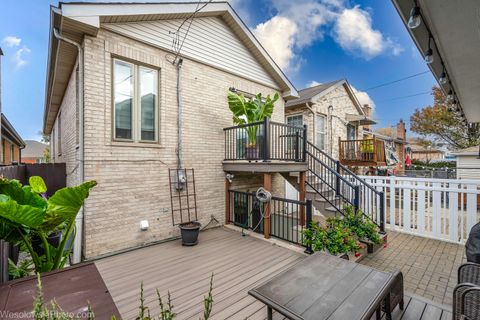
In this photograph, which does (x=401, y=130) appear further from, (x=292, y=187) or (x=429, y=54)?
(x=429, y=54)

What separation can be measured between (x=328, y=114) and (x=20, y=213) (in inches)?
454

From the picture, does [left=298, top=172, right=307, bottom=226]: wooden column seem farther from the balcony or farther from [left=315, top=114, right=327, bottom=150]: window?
[left=315, top=114, right=327, bottom=150]: window

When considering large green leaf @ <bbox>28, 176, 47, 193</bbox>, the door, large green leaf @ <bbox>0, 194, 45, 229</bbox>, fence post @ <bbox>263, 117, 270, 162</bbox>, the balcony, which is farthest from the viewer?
the door

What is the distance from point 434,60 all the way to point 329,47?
12.5 m

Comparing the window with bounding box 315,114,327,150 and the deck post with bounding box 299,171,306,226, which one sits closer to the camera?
the deck post with bounding box 299,171,306,226

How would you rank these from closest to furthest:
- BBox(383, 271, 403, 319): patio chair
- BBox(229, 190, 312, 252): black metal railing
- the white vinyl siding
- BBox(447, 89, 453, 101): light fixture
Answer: BBox(383, 271, 403, 319): patio chair < BBox(447, 89, 453, 101): light fixture < the white vinyl siding < BBox(229, 190, 312, 252): black metal railing

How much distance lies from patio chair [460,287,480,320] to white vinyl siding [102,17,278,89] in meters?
6.61

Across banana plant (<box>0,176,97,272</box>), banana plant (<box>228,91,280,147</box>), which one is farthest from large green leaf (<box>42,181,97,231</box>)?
banana plant (<box>228,91,280,147</box>)

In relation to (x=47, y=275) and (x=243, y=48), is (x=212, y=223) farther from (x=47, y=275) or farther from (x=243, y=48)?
(x=243, y=48)

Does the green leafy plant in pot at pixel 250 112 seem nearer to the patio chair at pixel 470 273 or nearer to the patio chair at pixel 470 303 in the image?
the patio chair at pixel 470 273

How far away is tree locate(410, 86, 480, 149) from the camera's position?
18250 mm

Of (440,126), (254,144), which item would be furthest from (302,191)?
(440,126)

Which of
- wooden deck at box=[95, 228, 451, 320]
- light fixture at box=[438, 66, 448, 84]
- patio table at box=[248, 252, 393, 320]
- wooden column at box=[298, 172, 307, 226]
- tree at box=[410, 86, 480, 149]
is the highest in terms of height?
tree at box=[410, 86, 480, 149]

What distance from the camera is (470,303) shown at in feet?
6.91
